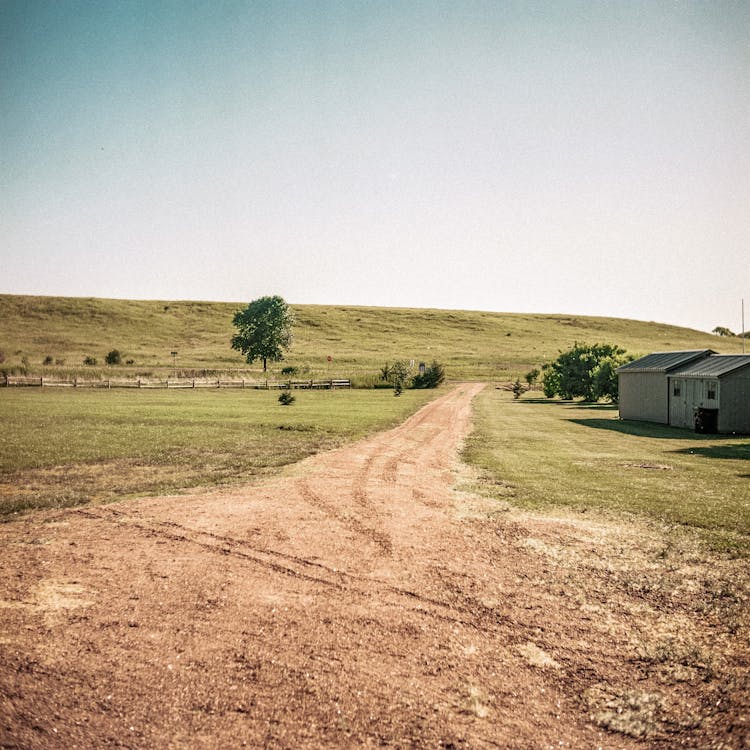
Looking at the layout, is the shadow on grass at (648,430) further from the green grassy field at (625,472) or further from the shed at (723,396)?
the shed at (723,396)

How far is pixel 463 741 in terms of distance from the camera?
4.79 meters

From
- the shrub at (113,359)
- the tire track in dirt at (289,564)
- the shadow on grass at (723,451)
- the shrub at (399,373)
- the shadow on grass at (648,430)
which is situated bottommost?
the shadow on grass at (648,430)

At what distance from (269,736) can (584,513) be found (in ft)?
28.5

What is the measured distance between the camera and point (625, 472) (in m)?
16.5

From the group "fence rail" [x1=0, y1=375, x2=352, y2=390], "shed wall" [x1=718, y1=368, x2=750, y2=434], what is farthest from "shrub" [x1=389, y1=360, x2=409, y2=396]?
"shed wall" [x1=718, y1=368, x2=750, y2=434]

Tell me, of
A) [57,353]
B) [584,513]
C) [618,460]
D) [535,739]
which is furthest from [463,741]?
[57,353]

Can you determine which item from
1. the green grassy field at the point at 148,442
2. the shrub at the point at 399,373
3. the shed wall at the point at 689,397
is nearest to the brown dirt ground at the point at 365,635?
the green grassy field at the point at 148,442

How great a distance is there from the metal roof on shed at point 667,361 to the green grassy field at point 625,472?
4936mm

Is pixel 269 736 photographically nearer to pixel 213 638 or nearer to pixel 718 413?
pixel 213 638

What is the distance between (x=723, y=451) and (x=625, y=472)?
766cm

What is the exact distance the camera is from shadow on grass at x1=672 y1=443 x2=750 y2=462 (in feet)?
66.0

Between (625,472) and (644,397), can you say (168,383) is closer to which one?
(644,397)

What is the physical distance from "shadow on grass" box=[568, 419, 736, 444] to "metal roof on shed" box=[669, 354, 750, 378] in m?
3.00

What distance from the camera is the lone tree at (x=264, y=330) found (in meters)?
90.6
